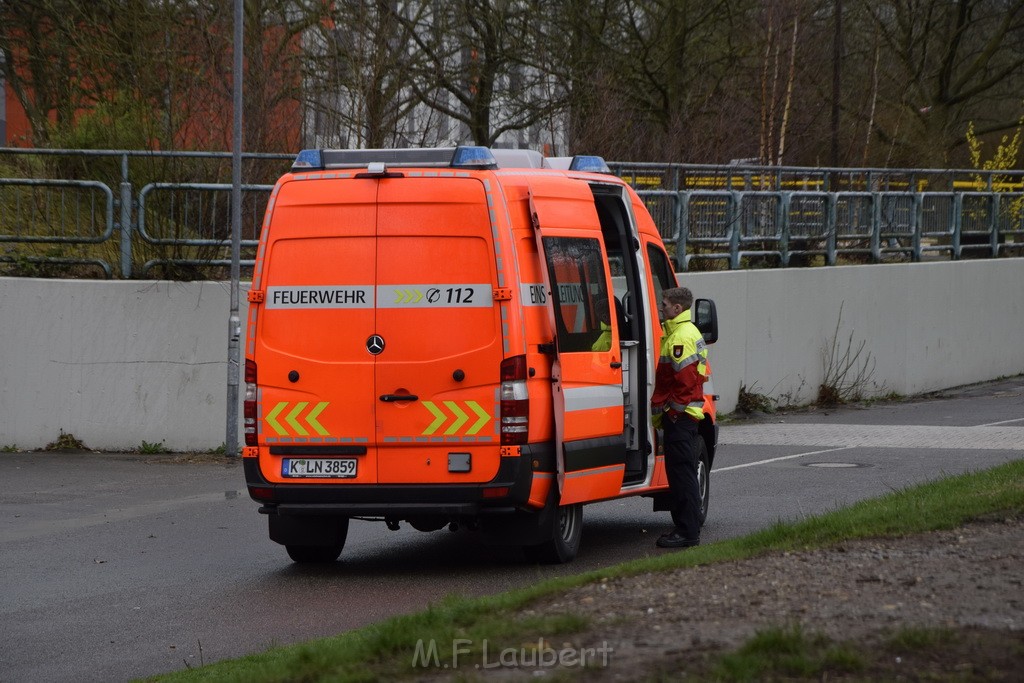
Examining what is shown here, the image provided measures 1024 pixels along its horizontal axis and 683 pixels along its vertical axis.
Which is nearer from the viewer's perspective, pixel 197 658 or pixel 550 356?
pixel 197 658

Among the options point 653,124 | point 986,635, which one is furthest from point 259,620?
point 653,124

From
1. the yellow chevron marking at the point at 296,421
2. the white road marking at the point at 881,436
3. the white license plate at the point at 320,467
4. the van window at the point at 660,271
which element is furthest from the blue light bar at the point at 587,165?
the white road marking at the point at 881,436

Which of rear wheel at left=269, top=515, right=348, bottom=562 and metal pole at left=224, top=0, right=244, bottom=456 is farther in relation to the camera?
metal pole at left=224, top=0, right=244, bottom=456

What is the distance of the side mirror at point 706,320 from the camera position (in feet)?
36.2

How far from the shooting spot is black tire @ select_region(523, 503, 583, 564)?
9.61 m

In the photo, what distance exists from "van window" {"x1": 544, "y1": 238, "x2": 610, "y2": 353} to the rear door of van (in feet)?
2.16

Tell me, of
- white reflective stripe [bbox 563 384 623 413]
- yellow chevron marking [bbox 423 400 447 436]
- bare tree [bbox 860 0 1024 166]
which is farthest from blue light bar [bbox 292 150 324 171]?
bare tree [bbox 860 0 1024 166]

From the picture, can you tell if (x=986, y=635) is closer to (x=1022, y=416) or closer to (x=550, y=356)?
(x=550, y=356)

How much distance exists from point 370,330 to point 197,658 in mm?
2650

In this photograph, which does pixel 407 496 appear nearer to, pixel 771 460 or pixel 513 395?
pixel 513 395

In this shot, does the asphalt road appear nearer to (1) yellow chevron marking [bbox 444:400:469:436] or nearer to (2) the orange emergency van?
(2) the orange emergency van

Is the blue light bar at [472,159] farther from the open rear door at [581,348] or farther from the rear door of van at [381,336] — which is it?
the open rear door at [581,348]

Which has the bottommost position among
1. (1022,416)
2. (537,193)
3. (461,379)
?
(1022,416)

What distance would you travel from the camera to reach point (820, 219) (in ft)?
76.4
